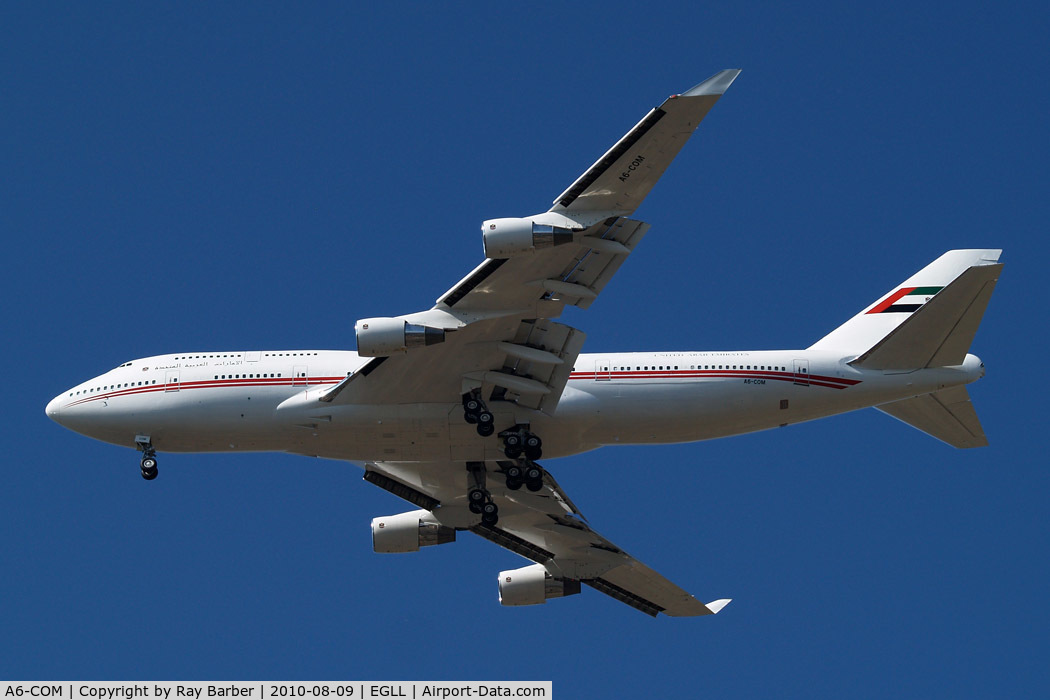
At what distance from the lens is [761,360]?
37281mm

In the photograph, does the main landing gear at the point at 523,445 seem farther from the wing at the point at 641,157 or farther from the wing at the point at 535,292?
the wing at the point at 641,157

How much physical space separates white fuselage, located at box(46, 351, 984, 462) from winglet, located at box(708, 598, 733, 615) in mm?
8855

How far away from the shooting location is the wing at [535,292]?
31.5m

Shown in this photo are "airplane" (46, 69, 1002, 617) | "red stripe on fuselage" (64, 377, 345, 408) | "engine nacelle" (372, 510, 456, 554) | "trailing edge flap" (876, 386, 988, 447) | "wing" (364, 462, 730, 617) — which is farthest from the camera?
"engine nacelle" (372, 510, 456, 554)

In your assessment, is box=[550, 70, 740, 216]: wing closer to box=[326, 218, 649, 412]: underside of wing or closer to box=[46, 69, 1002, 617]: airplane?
box=[326, 218, 649, 412]: underside of wing

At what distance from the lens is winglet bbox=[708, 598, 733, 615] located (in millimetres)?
44469

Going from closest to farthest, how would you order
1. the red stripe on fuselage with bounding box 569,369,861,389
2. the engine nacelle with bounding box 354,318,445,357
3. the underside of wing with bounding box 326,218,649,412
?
the underside of wing with bounding box 326,218,649,412 < the engine nacelle with bounding box 354,318,445,357 < the red stripe on fuselage with bounding box 569,369,861,389

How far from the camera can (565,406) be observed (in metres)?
37.0

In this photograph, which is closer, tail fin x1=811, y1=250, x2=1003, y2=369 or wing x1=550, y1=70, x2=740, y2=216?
wing x1=550, y1=70, x2=740, y2=216

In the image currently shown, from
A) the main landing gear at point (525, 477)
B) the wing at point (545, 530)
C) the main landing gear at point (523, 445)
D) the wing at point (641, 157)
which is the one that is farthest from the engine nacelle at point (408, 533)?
the wing at point (641, 157)

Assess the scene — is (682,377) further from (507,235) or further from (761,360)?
(507,235)

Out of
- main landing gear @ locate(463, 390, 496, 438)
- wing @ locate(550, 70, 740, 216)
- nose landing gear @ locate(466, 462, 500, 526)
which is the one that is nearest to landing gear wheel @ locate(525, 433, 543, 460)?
main landing gear @ locate(463, 390, 496, 438)

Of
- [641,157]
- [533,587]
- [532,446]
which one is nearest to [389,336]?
[532,446]

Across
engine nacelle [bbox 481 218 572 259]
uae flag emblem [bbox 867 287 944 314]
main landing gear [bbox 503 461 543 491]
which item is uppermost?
uae flag emblem [bbox 867 287 944 314]
